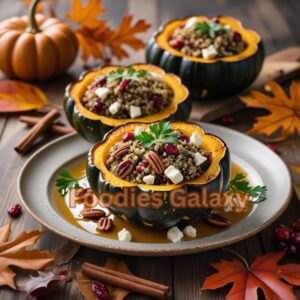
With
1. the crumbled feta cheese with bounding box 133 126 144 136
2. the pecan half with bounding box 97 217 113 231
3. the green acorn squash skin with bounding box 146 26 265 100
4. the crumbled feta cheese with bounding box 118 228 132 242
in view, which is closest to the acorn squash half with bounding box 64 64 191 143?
the green acorn squash skin with bounding box 146 26 265 100

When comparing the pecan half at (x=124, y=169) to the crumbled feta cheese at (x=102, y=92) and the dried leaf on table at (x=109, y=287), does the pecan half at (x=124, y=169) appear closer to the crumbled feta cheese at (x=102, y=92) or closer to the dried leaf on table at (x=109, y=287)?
the dried leaf on table at (x=109, y=287)

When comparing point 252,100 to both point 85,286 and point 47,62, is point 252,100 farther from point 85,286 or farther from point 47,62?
point 85,286

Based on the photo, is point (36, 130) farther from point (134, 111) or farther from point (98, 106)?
point (134, 111)

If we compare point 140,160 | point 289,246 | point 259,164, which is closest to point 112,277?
point 140,160

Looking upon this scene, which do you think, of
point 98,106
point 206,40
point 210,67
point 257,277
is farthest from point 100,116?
point 257,277

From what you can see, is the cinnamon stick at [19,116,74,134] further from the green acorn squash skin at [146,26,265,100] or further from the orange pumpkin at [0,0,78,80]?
the green acorn squash skin at [146,26,265,100]
